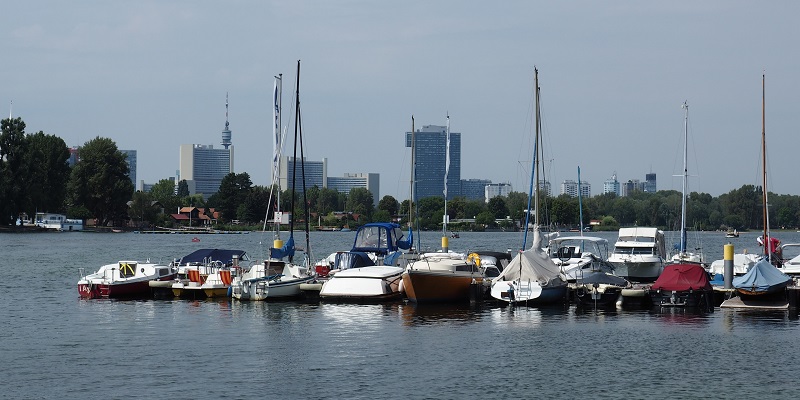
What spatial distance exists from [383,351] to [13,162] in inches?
6374

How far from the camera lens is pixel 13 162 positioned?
18738cm

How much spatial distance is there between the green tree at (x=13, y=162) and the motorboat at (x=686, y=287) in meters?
156

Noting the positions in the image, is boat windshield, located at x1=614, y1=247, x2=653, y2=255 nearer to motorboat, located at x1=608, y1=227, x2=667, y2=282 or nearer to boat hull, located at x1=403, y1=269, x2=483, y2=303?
motorboat, located at x1=608, y1=227, x2=667, y2=282

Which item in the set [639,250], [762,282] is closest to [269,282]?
[762,282]

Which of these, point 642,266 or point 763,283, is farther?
point 642,266

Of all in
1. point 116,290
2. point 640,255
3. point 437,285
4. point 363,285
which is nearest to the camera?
point 437,285

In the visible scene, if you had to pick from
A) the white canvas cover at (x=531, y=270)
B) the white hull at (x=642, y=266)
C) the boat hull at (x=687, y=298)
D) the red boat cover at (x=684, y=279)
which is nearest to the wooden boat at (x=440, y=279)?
the white canvas cover at (x=531, y=270)

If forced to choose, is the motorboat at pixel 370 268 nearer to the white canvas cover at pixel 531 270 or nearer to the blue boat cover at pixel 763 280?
the white canvas cover at pixel 531 270

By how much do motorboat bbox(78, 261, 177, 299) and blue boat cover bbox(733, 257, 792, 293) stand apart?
32.2 meters

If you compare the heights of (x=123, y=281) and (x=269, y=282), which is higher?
(x=269, y=282)

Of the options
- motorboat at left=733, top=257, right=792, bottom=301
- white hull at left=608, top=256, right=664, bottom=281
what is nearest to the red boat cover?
motorboat at left=733, top=257, right=792, bottom=301

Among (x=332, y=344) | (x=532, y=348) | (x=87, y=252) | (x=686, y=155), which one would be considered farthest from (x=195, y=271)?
(x=87, y=252)

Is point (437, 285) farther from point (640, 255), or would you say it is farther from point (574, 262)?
point (640, 255)

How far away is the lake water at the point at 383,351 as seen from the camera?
33.6 metres
